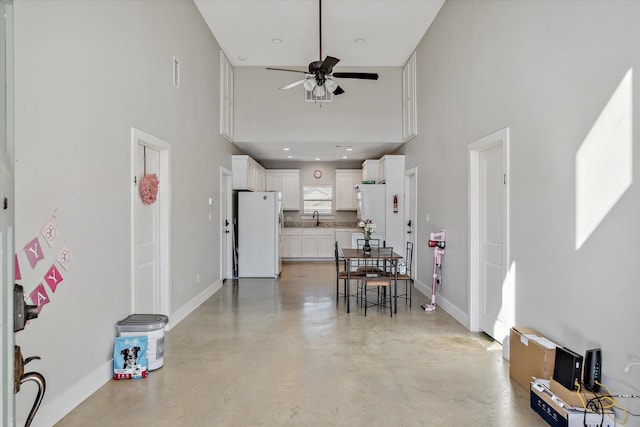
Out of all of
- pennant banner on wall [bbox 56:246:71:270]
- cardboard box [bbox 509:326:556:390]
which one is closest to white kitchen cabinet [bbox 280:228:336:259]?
cardboard box [bbox 509:326:556:390]

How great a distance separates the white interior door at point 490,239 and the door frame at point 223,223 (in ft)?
14.0

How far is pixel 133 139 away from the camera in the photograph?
11.7ft

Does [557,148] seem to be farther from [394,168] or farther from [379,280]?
[394,168]

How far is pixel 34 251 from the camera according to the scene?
2.32 meters

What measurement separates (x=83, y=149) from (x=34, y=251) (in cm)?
83

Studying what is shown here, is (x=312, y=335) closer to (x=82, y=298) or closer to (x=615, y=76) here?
(x=82, y=298)

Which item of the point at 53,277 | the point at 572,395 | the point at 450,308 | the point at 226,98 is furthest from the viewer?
the point at 226,98

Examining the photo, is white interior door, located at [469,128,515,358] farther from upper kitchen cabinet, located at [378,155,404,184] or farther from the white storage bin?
upper kitchen cabinet, located at [378,155,404,184]

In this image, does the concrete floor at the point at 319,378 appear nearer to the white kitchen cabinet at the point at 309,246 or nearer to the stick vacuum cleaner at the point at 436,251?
the stick vacuum cleaner at the point at 436,251

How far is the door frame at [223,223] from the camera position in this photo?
6959 mm

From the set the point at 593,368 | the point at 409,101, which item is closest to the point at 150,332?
the point at 593,368

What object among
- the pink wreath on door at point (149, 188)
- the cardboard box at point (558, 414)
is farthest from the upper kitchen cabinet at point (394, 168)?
the cardboard box at point (558, 414)

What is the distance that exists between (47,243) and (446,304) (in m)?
4.46

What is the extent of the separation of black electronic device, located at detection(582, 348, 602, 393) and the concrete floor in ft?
1.37
